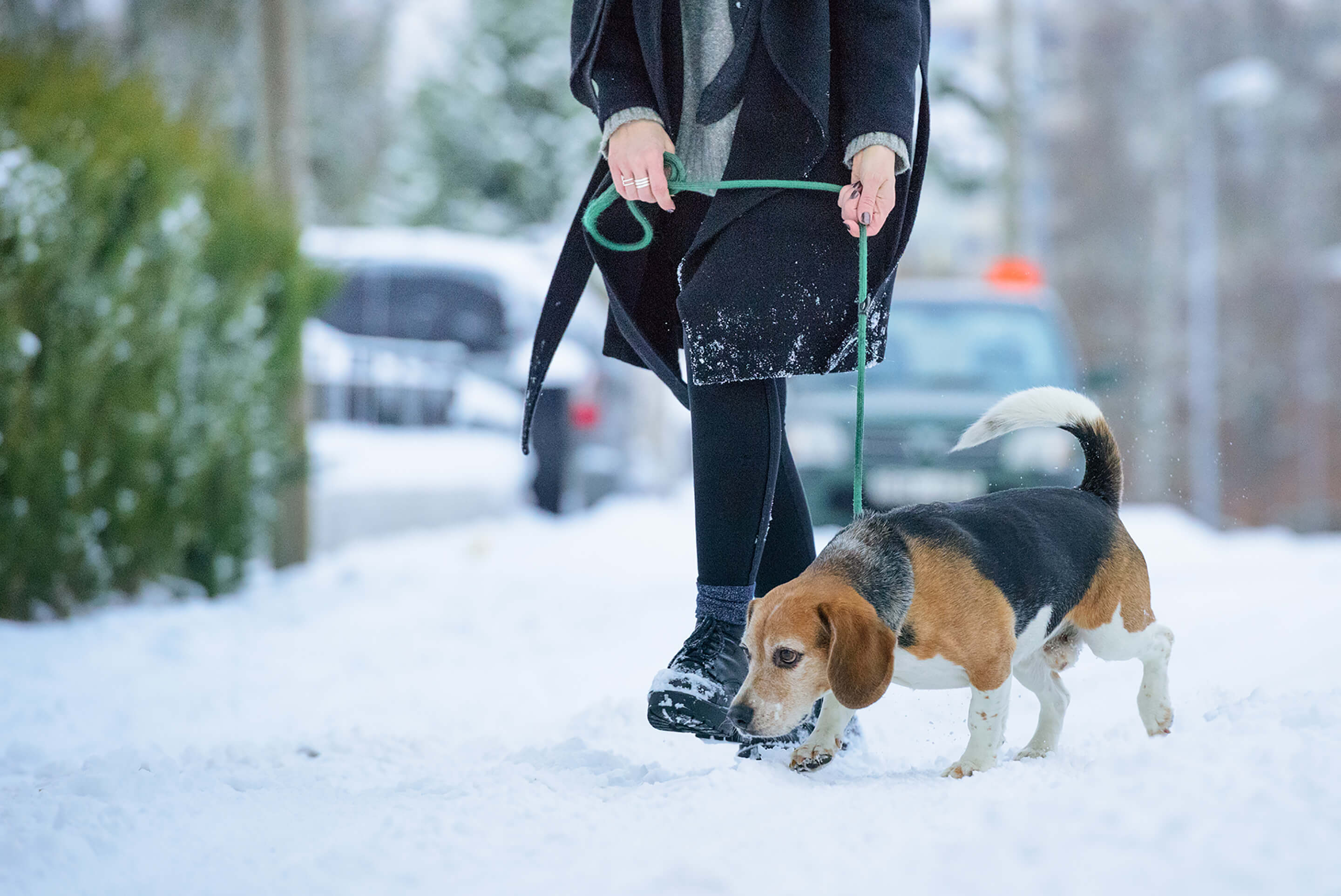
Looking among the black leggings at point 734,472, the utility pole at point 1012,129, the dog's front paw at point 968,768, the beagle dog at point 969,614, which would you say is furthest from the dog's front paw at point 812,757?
the utility pole at point 1012,129

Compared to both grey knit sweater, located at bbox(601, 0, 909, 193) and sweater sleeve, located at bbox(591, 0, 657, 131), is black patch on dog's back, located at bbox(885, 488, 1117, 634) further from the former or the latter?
sweater sleeve, located at bbox(591, 0, 657, 131)

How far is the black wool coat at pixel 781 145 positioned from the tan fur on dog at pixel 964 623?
20.0 inches

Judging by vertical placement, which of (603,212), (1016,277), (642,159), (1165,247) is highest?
(642,159)

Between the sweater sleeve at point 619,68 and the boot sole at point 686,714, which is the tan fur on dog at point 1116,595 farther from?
the sweater sleeve at point 619,68

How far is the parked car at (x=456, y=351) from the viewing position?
8.98 metres

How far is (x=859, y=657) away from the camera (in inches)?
86.2

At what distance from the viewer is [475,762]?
2.64 meters

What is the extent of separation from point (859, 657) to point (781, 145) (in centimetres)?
104

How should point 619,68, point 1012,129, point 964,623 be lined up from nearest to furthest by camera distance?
1. point 964,623
2. point 619,68
3. point 1012,129

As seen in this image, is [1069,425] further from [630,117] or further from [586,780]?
[586,780]

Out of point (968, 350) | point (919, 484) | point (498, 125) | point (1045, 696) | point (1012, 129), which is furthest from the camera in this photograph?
point (498, 125)

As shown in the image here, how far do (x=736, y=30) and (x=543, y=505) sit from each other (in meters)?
7.39

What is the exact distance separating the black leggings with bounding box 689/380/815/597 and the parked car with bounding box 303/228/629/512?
6.15 meters

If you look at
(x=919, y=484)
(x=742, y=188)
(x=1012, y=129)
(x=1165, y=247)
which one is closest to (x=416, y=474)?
(x=919, y=484)
